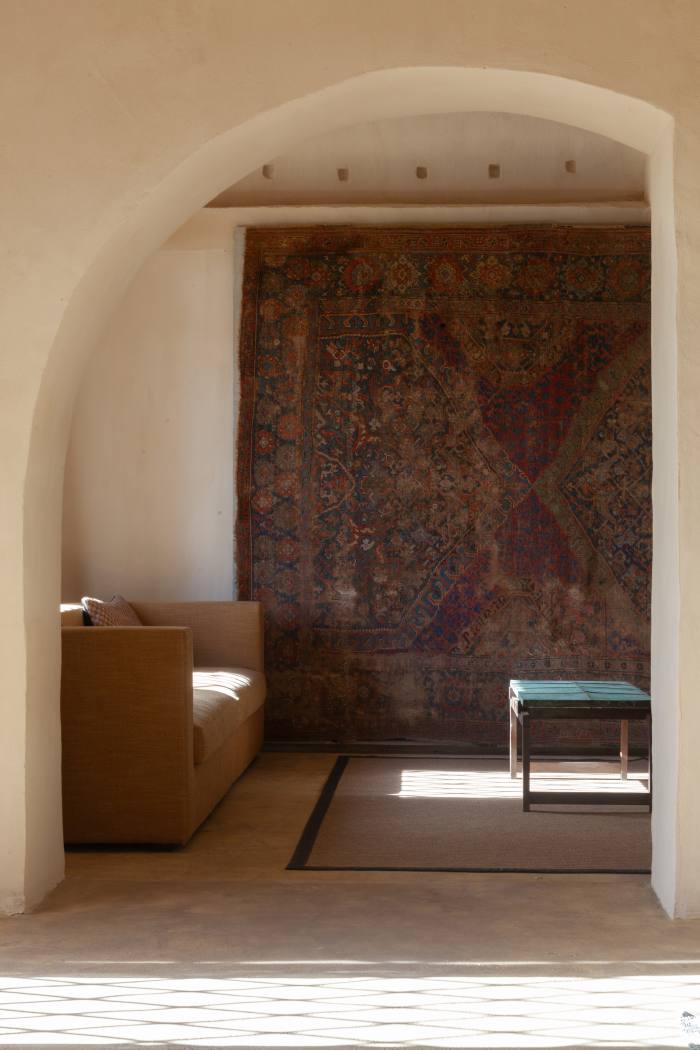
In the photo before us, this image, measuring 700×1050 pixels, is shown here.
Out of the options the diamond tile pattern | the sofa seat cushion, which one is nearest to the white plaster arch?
the diamond tile pattern

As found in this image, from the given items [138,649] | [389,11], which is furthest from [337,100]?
[138,649]

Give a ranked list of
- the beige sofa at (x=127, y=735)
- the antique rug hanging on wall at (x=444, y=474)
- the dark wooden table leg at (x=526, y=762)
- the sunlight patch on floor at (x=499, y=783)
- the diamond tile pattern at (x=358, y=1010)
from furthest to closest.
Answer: the antique rug hanging on wall at (x=444, y=474)
the sunlight patch on floor at (x=499, y=783)
the dark wooden table leg at (x=526, y=762)
the beige sofa at (x=127, y=735)
the diamond tile pattern at (x=358, y=1010)

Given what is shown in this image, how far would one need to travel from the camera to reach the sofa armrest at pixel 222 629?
6250 mm

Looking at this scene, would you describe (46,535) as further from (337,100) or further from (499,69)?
(499,69)

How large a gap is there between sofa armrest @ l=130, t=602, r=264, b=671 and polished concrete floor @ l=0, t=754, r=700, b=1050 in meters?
2.18

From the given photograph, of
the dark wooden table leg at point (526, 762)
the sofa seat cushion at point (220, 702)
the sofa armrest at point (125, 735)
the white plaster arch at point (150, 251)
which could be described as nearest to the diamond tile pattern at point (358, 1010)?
the white plaster arch at point (150, 251)

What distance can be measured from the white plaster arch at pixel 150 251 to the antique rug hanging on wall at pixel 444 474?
2.79 metres

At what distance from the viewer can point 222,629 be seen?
6270mm

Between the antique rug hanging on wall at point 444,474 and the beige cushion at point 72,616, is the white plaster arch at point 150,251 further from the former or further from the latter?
the antique rug hanging on wall at point 444,474

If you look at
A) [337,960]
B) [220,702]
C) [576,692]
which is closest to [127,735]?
[220,702]

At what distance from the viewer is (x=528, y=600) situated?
6.56m

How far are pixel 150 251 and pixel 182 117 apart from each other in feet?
1.81

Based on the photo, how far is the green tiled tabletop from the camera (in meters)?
4.95

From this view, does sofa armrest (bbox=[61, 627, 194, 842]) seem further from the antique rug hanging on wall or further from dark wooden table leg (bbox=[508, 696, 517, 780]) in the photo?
the antique rug hanging on wall
